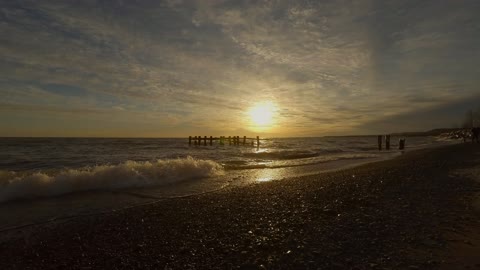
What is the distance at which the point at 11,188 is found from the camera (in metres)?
11.9

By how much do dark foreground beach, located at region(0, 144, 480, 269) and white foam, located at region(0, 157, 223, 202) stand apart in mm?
5316

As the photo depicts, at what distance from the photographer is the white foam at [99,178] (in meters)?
12.2

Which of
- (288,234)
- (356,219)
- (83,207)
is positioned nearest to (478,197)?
(356,219)

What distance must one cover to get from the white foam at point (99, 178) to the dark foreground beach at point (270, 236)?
5.32 metres

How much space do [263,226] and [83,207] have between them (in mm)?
6514

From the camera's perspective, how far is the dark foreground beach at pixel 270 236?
16.5 ft

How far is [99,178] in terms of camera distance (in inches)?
572

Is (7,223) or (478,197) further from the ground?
(478,197)

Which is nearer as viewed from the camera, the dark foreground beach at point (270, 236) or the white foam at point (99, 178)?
the dark foreground beach at point (270, 236)

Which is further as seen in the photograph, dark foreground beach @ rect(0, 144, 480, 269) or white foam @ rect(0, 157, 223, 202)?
white foam @ rect(0, 157, 223, 202)

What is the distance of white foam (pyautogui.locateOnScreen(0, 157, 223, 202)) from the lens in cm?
1224

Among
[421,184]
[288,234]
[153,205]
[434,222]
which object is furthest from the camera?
[421,184]

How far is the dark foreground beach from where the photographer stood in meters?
5.02

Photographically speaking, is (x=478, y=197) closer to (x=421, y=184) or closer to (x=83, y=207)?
(x=421, y=184)
